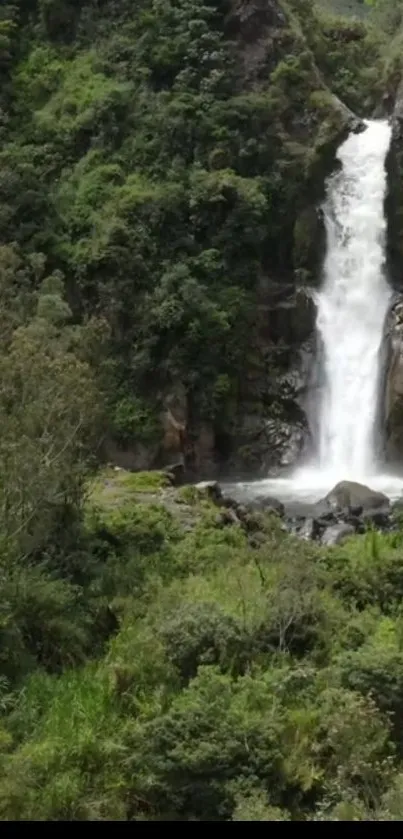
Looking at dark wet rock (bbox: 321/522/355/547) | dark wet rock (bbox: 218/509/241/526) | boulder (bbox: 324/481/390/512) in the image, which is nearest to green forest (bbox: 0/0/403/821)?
dark wet rock (bbox: 218/509/241/526)

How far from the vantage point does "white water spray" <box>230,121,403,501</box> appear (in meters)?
28.3

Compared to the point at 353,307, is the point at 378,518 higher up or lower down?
lower down

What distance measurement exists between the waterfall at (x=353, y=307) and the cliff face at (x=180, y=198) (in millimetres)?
657

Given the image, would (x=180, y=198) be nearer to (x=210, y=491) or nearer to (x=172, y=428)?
(x=172, y=428)

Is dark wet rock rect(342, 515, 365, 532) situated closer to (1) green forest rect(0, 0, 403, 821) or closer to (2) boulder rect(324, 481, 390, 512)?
(2) boulder rect(324, 481, 390, 512)

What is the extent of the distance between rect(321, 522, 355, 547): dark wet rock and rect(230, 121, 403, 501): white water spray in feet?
18.3

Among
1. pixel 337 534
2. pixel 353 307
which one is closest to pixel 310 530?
pixel 337 534

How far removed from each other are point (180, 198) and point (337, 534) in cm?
1640

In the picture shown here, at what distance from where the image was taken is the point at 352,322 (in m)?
31.0

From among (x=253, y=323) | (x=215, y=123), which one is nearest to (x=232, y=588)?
(x=253, y=323)

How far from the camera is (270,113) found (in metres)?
34.3

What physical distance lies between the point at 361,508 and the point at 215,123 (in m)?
18.2

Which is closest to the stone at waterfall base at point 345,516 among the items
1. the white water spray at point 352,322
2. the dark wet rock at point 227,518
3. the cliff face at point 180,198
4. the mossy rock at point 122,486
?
the dark wet rock at point 227,518

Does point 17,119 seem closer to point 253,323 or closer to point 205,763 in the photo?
point 253,323
